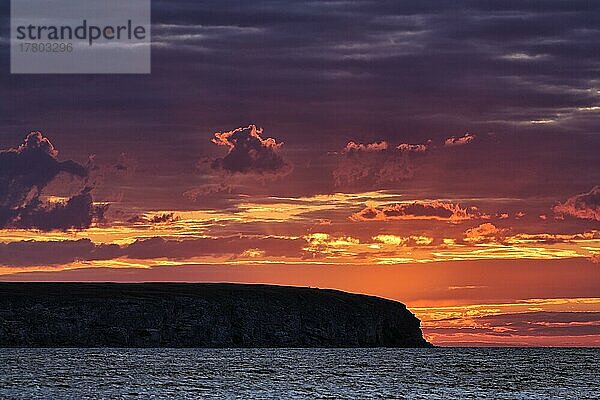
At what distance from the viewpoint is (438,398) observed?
24562 mm

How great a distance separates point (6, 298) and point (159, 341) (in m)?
4.57

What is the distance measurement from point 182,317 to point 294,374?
7.87 meters

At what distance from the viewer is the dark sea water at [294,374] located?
24.7 metres

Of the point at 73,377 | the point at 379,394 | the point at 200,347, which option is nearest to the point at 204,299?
the point at 200,347

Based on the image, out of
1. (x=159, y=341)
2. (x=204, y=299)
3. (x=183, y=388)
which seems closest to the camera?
(x=183, y=388)

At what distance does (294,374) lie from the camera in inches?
1098

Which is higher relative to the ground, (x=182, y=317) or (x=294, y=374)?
(x=182, y=317)

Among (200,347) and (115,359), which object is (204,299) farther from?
(115,359)

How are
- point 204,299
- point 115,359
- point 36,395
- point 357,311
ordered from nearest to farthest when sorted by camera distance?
point 36,395 < point 115,359 < point 204,299 < point 357,311

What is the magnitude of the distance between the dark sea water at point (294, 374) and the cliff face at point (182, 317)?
136 cm

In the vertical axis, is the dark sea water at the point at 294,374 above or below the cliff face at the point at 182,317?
below

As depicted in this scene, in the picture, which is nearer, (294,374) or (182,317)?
(294,374)

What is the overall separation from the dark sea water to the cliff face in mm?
1360

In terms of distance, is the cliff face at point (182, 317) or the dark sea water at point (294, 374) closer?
the dark sea water at point (294, 374)
